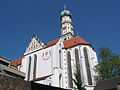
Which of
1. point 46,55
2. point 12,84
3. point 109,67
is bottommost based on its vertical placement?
point 12,84

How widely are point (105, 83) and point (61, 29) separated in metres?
45.3

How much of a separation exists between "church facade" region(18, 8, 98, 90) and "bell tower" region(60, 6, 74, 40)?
1855cm

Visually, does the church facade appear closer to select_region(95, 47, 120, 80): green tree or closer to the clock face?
the clock face

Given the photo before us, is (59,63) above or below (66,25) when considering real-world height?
below

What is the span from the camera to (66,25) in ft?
232

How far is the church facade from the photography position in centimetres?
4012

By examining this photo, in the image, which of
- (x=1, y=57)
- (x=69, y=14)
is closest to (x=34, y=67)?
(x=1, y=57)

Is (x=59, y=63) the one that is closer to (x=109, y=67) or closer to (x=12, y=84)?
(x=109, y=67)

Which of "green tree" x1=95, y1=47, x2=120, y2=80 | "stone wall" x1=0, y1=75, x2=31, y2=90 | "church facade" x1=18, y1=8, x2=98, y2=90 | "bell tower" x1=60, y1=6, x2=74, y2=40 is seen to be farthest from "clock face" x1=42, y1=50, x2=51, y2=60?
"stone wall" x1=0, y1=75, x2=31, y2=90

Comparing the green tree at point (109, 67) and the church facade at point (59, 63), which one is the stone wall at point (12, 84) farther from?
the church facade at point (59, 63)

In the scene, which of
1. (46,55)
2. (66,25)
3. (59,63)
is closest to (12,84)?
(59,63)

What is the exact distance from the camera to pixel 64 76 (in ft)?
139

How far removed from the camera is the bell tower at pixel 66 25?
6806cm

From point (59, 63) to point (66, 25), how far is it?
30.6m
